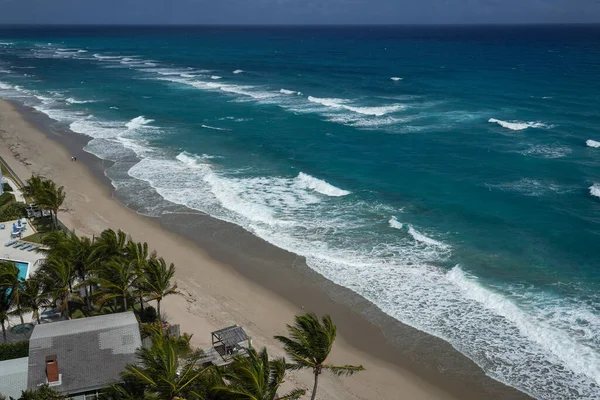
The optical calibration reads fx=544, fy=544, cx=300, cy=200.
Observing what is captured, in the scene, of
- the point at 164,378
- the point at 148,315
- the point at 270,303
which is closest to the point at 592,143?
the point at 270,303

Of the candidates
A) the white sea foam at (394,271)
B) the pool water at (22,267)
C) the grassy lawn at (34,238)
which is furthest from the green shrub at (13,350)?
the white sea foam at (394,271)

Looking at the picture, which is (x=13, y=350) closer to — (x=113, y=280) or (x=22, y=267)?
(x=113, y=280)

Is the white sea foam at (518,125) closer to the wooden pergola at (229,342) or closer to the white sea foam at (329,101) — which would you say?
the white sea foam at (329,101)

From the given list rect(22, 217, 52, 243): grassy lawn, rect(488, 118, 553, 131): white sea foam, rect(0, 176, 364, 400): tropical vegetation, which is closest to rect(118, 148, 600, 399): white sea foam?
rect(0, 176, 364, 400): tropical vegetation

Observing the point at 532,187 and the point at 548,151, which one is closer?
the point at 532,187

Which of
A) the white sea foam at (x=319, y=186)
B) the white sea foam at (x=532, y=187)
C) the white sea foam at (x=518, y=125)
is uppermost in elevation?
the white sea foam at (x=518, y=125)

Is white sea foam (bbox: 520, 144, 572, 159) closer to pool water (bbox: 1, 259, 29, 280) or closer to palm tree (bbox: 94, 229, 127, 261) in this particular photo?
palm tree (bbox: 94, 229, 127, 261)
